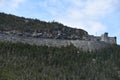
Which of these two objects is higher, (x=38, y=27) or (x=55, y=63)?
(x=38, y=27)

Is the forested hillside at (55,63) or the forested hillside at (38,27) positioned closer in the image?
the forested hillside at (55,63)

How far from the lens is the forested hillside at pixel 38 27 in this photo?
61812 mm

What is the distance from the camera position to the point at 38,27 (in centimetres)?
6400

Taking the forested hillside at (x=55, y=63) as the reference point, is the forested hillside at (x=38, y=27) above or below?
above

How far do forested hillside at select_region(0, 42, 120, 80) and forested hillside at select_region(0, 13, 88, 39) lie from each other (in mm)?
4976

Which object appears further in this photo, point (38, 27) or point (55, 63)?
point (38, 27)

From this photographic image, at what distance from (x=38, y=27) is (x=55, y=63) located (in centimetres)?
1249

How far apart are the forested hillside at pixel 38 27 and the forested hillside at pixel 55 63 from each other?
16.3 feet

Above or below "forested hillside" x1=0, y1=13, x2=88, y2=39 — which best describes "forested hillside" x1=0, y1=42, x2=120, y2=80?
below

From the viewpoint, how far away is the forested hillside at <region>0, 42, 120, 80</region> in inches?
1876

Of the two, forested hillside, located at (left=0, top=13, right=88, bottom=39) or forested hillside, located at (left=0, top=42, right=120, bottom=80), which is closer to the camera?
forested hillside, located at (left=0, top=42, right=120, bottom=80)

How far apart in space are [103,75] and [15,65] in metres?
9.36

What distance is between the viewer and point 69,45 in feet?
195

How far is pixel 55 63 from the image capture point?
52344 mm
